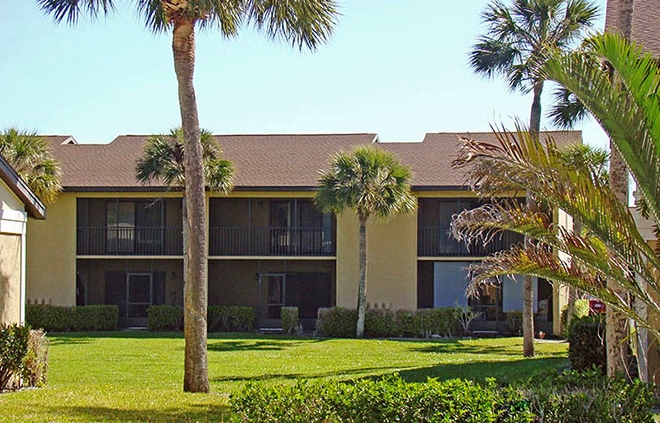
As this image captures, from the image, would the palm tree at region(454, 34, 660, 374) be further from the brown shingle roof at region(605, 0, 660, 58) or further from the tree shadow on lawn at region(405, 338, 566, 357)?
the tree shadow on lawn at region(405, 338, 566, 357)

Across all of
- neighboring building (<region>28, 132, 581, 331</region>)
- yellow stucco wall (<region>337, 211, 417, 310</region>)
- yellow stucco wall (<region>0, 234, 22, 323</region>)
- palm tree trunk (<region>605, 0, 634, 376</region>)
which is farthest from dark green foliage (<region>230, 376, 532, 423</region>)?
yellow stucco wall (<region>337, 211, 417, 310</region>)

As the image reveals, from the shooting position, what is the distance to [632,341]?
13.2m

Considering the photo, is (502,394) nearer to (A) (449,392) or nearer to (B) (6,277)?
(A) (449,392)

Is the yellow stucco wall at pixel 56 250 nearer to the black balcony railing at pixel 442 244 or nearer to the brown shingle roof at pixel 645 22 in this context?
the black balcony railing at pixel 442 244

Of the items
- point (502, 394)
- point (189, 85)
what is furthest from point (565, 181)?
A: point (189, 85)

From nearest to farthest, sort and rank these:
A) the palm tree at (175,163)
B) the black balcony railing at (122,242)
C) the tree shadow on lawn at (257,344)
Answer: the tree shadow on lawn at (257,344)
the palm tree at (175,163)
the black balcony railing at (122,242)

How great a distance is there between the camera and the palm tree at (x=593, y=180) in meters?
8.04

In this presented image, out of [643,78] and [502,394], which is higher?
[643,78]

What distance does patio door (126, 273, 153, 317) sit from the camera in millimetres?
35719

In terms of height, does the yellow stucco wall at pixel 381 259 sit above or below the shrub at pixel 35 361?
above

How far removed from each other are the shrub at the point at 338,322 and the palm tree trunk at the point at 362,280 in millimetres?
434

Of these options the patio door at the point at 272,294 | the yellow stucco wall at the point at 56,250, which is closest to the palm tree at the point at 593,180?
the patio door at the point at 272,294

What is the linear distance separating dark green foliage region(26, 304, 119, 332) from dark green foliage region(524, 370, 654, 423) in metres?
26.3

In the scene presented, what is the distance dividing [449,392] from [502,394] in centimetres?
66
